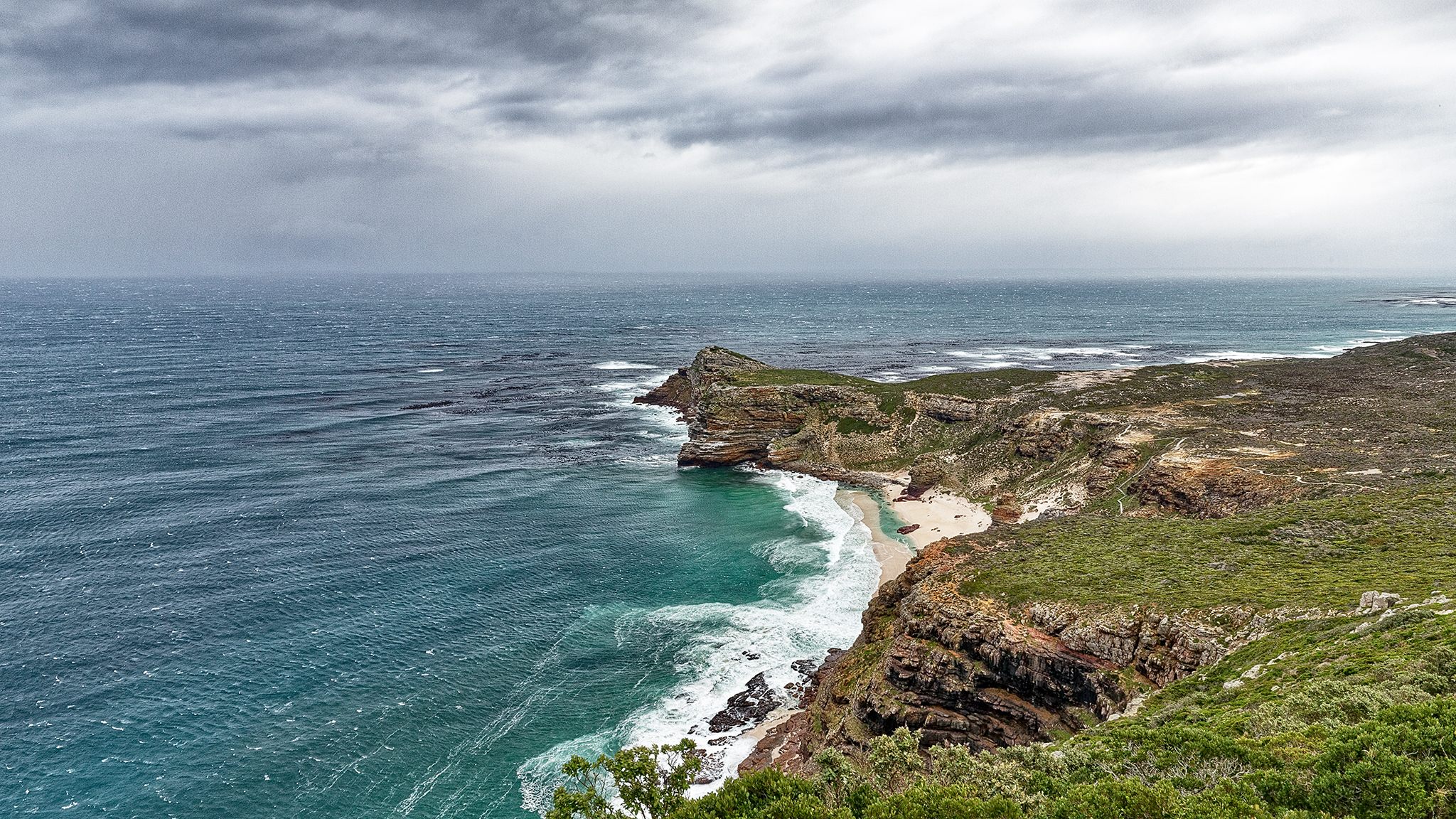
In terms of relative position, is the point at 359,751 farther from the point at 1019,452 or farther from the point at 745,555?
the point at 1019,452

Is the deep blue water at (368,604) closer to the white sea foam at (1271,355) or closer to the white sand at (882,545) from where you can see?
the white sand at (882,545)

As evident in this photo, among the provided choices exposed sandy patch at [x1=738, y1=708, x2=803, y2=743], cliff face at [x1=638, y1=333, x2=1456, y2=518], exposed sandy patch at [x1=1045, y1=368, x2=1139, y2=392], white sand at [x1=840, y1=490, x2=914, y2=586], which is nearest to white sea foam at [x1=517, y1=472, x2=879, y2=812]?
exposed sandy patch at [x1=738, y1=708, x2=803, y2=743]

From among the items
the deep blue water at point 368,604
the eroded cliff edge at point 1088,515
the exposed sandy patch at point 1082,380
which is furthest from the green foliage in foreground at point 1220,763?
the exposed sandy patch at point 1082,380

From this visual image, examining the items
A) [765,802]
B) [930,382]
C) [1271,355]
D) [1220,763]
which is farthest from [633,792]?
[1271,355]

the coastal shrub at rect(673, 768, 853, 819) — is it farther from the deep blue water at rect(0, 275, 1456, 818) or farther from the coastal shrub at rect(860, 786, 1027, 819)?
the deep blue water at rect(0, 275, 1456, 818)

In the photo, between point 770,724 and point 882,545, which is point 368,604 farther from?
point 882,545

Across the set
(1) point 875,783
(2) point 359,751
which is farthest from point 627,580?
(1) point 875,783
